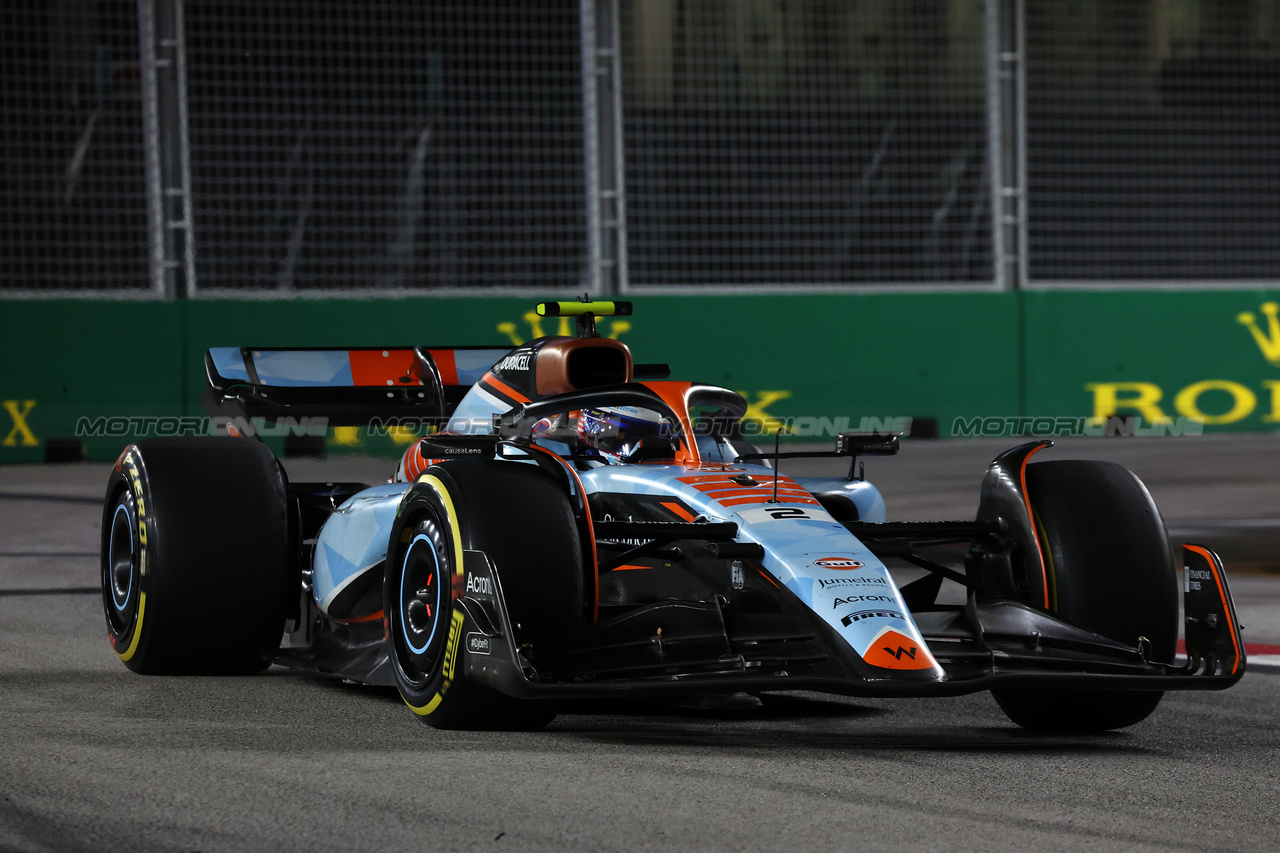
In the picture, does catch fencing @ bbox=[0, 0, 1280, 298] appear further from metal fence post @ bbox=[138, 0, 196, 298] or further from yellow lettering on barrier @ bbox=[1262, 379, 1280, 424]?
yellow lettering on barrier @ bbox=[1262, 379, 1280, 424]

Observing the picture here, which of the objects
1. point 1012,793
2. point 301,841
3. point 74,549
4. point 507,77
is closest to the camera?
point 301,841

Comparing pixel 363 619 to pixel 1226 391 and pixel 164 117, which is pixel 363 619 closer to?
pixel 164 117

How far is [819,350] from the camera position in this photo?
15.2m

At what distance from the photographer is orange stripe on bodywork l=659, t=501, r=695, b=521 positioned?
513 centimetres

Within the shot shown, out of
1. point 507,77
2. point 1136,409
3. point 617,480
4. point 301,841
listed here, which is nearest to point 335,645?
point 617,480

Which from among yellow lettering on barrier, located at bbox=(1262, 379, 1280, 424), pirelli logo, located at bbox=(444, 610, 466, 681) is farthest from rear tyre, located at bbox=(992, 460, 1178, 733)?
yellow lettering on barrier, located at bbox=(1262, 379, 1280, 424)

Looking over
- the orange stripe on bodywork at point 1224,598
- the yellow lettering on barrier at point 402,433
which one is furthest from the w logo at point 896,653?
the yellow lettering on barrier at point 402,433

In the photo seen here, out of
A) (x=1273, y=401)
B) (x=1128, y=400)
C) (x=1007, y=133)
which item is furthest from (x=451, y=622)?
(x=1273, y=401)

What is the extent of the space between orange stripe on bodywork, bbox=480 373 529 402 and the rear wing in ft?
2.53

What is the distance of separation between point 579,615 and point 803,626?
0.61 m

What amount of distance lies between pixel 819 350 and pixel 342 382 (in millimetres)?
8538

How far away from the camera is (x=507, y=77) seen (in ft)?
47.4

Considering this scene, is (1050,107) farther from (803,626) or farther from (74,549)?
(803,626)

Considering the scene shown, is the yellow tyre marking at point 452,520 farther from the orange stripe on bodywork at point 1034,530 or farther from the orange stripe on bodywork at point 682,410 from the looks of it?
the orange stripe on bodywork at point 1034,530
